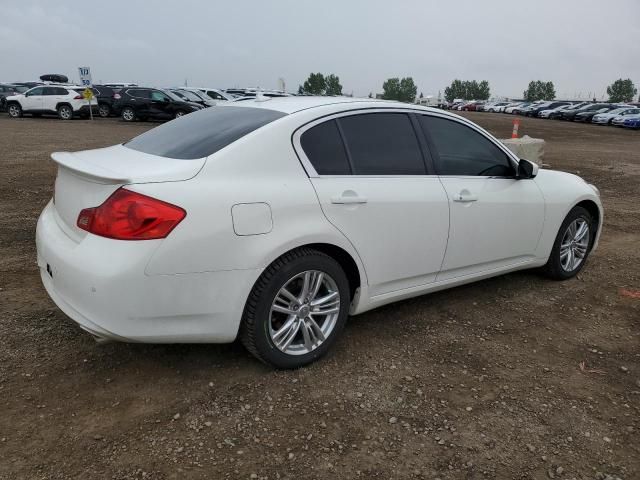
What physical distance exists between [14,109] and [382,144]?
28.6 metres

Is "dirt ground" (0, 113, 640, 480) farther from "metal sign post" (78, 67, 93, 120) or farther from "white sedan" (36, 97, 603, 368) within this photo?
"metal sign post" (78, 67, 93, 120)

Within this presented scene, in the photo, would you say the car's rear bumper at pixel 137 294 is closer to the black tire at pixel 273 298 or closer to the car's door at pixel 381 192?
the black tire at pixel 273 298

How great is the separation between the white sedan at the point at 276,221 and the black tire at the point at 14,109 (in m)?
27.3

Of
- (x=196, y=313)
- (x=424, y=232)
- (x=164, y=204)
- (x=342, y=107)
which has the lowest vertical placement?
(x=196, y=313)

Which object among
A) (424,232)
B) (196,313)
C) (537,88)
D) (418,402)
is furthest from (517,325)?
(537,88)

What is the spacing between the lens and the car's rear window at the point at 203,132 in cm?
307

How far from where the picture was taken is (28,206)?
274 inches

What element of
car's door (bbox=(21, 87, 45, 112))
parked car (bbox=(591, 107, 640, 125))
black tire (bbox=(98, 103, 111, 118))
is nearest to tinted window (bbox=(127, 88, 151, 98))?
black tire (bbox=(98, 103, 111, 118))

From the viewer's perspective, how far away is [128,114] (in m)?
25.2

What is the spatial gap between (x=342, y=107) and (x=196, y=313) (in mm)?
1567

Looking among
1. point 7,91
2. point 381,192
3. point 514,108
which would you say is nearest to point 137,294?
point 381,192

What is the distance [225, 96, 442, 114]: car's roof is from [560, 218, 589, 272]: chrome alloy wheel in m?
1.92

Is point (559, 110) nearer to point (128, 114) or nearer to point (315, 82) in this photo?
point (128, 114)

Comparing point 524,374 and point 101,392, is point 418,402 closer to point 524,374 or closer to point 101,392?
point 524,374
